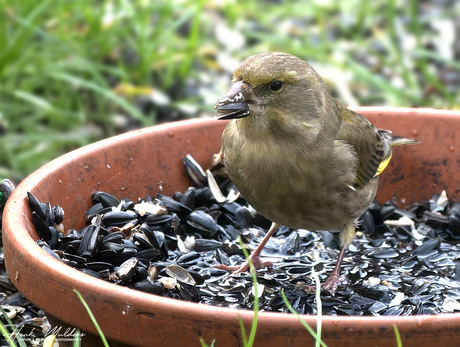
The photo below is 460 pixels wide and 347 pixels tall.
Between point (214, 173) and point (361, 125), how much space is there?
2.64 feet

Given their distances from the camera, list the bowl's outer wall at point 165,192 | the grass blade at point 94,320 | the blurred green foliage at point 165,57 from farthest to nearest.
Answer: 1. the blurred green foliage at point 165,57
2. the grass blade at point 94,320
3. the bowl's outer wall at point 165,192

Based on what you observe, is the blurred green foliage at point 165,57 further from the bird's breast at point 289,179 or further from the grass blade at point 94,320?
the grass blade at point 94,320

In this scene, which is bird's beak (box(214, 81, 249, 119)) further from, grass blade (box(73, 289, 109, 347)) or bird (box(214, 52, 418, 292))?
grass blade (box(73, 289, 109, 347))

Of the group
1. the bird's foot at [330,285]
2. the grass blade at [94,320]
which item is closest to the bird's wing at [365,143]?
the bird's foot at [330,285]

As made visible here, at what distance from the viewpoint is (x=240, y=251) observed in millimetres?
3514

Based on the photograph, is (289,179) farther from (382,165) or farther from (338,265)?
(382,165)

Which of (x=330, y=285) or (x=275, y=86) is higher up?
(x=275, y=86)

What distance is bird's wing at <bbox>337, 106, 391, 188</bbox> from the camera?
11.2ft

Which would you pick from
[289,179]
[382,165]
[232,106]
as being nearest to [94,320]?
[232,106]

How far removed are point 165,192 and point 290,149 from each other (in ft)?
2.95

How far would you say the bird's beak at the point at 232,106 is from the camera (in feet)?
9.27

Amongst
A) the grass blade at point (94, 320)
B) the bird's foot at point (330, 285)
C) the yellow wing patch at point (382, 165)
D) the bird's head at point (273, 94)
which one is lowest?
the bird's foot at point (330, 285)

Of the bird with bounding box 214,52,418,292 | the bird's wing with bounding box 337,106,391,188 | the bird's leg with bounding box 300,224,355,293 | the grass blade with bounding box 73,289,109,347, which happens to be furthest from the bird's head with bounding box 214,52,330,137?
the grass blade with bounding box 73,289,109,347

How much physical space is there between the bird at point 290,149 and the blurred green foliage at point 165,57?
2.72 metres
